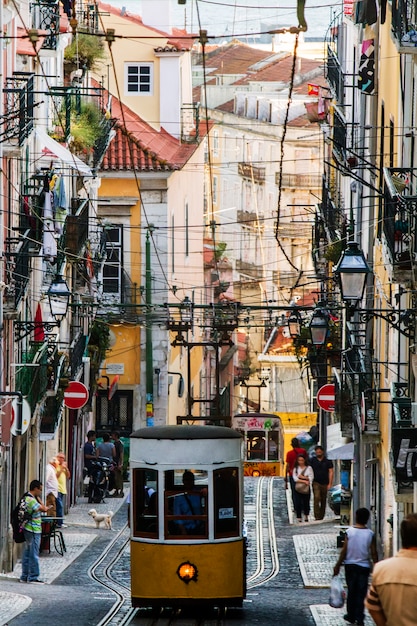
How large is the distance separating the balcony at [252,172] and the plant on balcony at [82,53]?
156 feet

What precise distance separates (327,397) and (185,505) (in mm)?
13019

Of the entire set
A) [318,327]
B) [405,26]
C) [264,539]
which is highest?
[405,26]

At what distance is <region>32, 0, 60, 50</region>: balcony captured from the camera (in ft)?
94.1

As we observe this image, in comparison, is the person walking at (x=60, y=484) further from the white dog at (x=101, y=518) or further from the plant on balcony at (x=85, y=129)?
the plant on balcony at (x=85, y=129)

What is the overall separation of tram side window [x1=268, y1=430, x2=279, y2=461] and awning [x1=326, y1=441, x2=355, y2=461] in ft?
67.4

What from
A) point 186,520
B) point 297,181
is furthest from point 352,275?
point 297,181

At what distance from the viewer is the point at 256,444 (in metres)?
47.6

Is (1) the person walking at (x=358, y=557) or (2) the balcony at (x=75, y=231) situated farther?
(2) the balcony at (x=75, y=231)

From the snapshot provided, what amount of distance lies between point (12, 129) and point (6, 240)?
282cm

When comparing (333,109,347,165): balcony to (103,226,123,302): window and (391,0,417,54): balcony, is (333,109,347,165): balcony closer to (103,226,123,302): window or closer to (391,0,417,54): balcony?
(103,226,123,302): window

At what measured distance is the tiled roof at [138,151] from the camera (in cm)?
4333

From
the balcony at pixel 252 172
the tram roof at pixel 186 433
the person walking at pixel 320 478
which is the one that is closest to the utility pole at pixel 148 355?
the person walking at pixel 320 478

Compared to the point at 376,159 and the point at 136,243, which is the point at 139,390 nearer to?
the point at 136,243

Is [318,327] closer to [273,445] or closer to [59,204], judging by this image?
[59,204]
